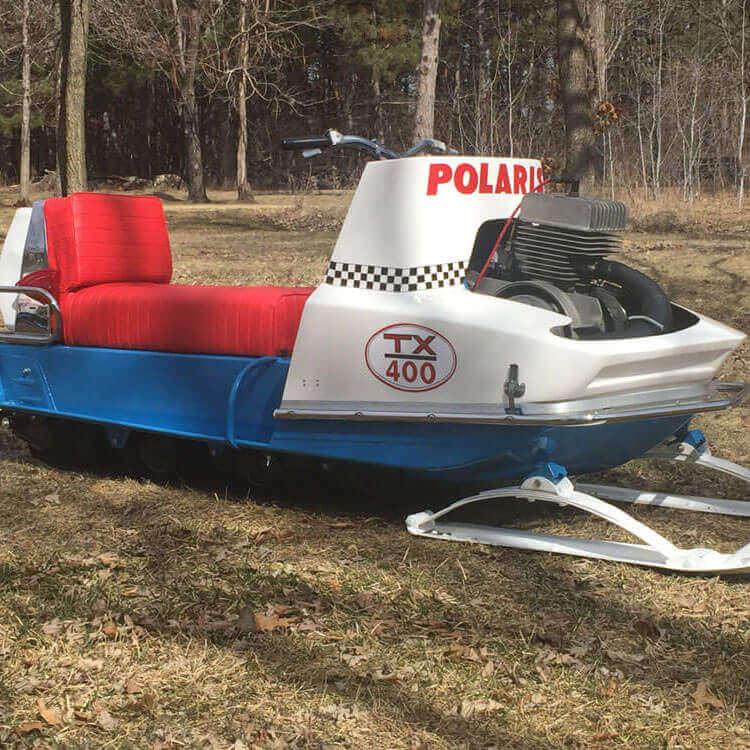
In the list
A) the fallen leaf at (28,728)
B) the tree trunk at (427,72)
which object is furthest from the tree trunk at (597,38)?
the fallen leaf at (28,728)

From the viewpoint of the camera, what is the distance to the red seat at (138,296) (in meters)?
4.68

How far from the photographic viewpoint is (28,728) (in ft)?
9.79

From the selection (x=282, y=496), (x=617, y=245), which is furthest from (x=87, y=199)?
(x=617, y=245)

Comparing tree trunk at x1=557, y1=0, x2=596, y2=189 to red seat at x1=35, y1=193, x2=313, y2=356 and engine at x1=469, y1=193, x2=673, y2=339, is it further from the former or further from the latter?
engine at x1=469, y1=193, x2=673, y2=339

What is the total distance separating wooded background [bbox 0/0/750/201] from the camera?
1733 cm

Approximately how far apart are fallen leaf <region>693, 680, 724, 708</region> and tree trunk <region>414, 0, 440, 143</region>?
14.7m

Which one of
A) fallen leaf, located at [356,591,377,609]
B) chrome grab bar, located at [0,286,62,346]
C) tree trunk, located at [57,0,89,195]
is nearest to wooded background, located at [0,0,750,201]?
tree trunk, located at [57,0,89,195]

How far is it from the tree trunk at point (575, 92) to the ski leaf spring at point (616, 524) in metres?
10.7

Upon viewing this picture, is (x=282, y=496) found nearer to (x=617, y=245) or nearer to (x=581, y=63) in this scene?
(x=617, y=245)

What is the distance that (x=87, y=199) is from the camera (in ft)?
17.8

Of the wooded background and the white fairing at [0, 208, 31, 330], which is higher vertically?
the wooded background

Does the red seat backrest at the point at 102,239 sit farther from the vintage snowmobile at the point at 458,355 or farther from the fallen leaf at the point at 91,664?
the fallen leaf at the point at 91,664

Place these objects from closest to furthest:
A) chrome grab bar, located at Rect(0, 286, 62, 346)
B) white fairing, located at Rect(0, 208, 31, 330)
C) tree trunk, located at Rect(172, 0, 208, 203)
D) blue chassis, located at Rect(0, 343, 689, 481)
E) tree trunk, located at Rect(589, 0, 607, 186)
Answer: blue chassis, located at Rect(0, 343, 689, 481) → chrome grab bar, located at Rect(0, 286, 62, 346) → white fairing, located at Rect(0, 208, 31, 330) → tree trunk, located at Rect(589, 0, 607, 186) → tree trunk, located at Rect(172, 0, 208, 203)

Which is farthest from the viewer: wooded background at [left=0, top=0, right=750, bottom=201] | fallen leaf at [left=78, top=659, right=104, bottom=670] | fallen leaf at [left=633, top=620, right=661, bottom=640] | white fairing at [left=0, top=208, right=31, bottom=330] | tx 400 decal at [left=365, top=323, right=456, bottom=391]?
wooded background at [left=0, top=0, right=750, bottom=201]
